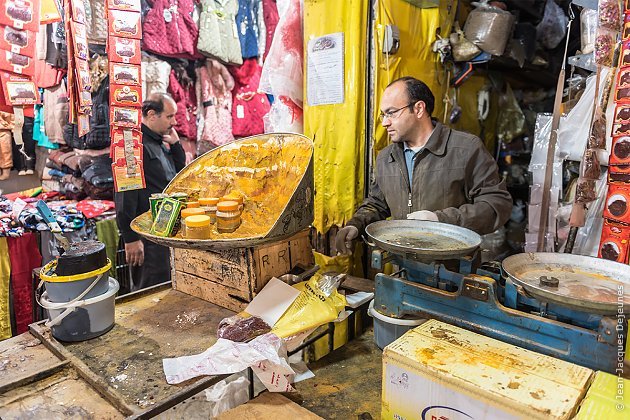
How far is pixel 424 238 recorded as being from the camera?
56.4 inches

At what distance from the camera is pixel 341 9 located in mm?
2369

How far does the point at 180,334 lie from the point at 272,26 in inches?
139

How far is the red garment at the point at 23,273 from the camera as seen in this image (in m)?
2.94

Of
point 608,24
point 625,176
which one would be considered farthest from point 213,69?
point 625,176

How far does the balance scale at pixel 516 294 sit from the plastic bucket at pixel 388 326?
2cm

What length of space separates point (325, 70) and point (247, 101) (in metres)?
1.98

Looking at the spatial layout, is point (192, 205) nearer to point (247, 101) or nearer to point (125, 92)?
point (125, 92)

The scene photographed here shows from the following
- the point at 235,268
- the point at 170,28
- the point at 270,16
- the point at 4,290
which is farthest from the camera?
the point at 270,16

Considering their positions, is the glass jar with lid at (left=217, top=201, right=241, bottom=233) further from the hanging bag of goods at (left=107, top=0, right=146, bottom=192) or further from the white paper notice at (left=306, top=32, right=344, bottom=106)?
the hanging bag of goods at (left=107, top=0, right=146, bottom=192)

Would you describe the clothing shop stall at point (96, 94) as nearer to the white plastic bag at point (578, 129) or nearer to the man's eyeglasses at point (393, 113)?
the man's eyeglasses at point (393, 113)

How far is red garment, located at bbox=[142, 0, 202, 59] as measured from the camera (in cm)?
352

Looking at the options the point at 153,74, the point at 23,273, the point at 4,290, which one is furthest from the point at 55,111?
the point at 4,290

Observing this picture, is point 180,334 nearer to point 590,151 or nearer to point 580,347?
point 580,347

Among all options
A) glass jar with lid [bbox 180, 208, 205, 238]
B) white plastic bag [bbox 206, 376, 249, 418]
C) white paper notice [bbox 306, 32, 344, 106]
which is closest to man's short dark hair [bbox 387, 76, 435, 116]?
white paper notice [bbox 306, 32, 344, 106]
